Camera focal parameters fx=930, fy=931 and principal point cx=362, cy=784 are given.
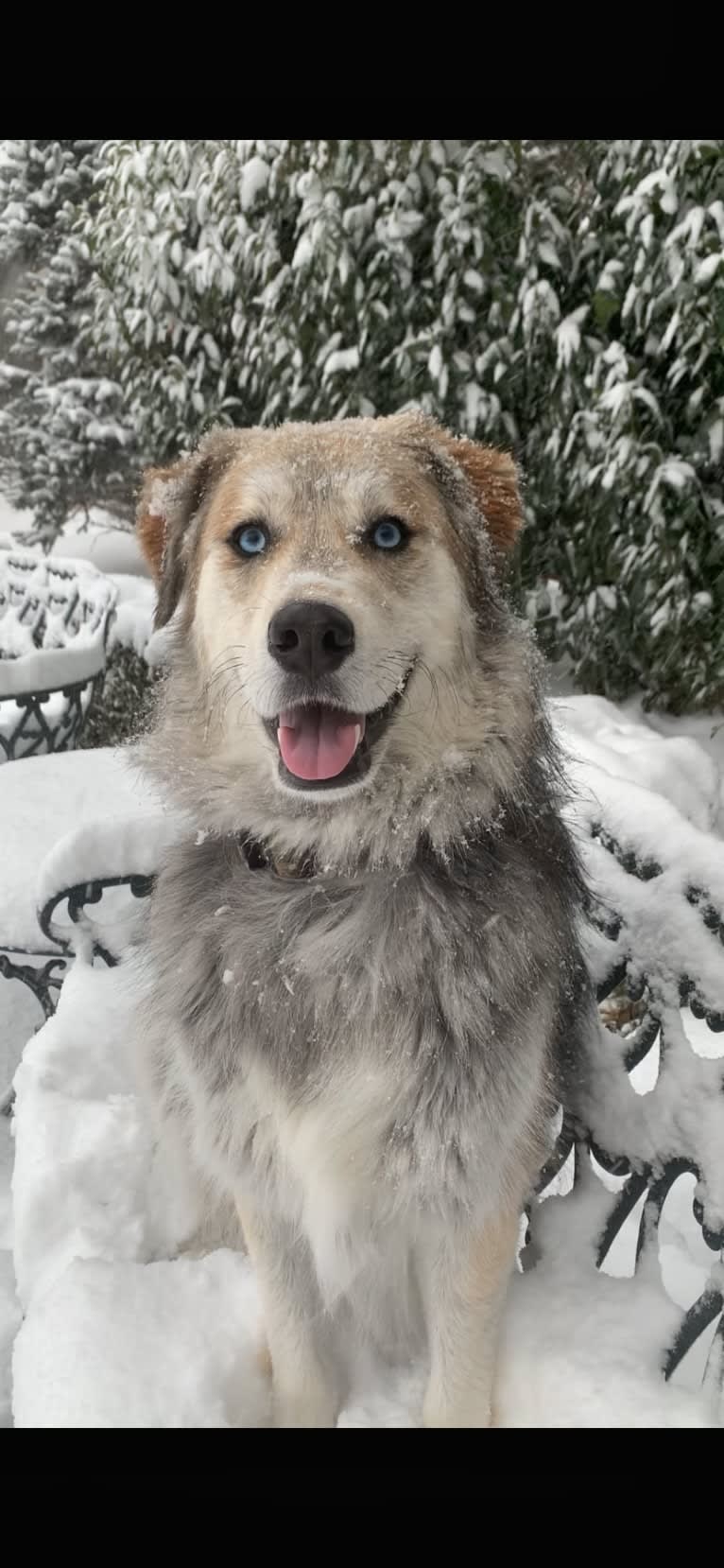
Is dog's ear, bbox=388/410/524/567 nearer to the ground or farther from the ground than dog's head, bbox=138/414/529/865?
farther from the ground

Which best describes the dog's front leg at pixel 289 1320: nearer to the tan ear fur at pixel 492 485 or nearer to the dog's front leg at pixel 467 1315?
the dog's front leg at pixel 467 1315

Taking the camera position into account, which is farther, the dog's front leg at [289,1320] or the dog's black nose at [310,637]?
the dog's front leg at [289,1320]

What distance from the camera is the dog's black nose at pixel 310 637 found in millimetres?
1317

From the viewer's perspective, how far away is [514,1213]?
1.47 metres

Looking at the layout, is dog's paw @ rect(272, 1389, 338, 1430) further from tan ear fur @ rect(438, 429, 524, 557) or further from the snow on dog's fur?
tan ear fur @ rect(438, 429, 524, 557)

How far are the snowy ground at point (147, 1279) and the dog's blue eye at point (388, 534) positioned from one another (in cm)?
67

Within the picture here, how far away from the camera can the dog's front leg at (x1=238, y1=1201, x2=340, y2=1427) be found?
1580mm

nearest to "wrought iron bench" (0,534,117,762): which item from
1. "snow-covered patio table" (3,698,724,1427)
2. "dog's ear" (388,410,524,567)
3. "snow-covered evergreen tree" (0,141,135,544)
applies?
"snow-covered patio table" (3,698,724,1427)

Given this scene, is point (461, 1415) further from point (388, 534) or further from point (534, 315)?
point (534, 315)

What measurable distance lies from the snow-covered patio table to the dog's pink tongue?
58 cm

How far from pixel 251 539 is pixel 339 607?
304mm

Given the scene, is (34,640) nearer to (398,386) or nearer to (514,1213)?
(398,386)

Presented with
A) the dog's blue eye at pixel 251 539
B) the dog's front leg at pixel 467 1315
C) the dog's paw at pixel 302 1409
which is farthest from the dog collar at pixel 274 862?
the dog's paw at pixel 302 1409

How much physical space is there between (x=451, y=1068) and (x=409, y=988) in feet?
0.43
